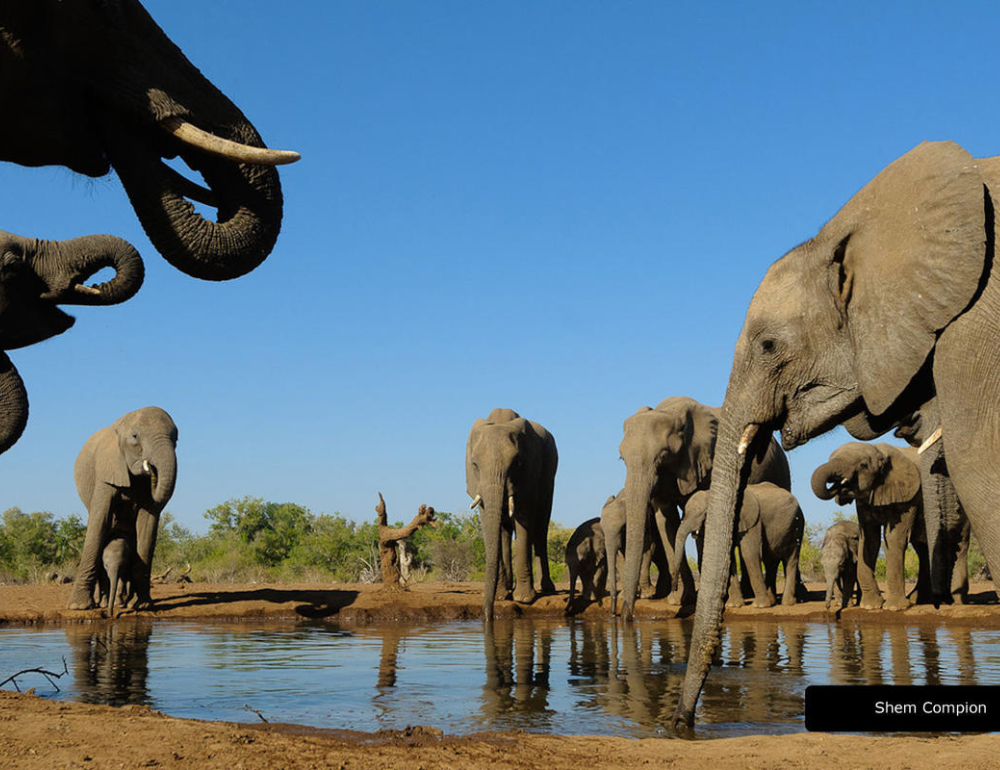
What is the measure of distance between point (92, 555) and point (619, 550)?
8.08 meters

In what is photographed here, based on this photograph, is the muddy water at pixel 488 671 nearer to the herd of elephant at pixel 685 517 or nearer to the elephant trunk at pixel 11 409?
the herd of elephant at pixel 685 517

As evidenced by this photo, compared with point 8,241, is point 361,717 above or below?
below

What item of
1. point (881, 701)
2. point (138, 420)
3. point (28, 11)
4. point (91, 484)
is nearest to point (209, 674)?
point (881, 701)

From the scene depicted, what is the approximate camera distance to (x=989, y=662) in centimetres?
923

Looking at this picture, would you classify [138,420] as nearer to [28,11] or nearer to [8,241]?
[8,241]

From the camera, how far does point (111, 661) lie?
10031 millimetres

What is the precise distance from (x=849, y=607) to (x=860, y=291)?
11394mm

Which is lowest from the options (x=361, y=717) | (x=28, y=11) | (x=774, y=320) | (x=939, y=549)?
(x=361, y=717)

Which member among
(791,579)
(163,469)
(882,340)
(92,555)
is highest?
(163,469)

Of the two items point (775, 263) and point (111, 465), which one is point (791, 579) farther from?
point (775, 263)

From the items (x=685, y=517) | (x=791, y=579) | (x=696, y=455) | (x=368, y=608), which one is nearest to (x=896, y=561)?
(x=791, y=579)

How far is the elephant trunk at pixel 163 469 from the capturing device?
16078mm

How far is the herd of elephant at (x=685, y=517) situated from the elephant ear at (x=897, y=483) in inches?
0.5

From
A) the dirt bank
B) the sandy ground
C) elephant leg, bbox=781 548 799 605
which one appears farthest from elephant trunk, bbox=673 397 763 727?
elephant leg, bbox=781 548 799 605
